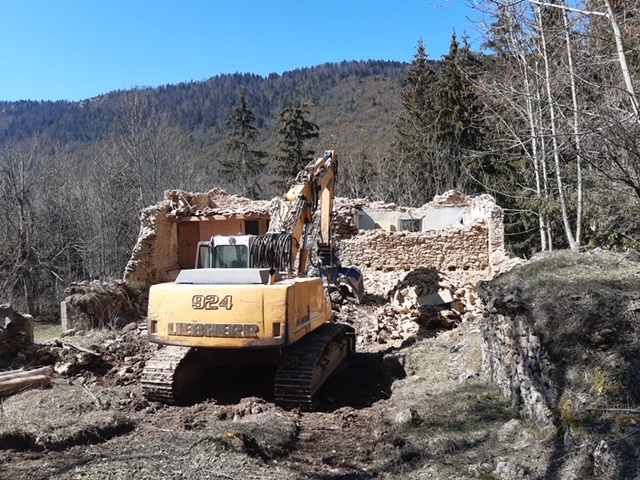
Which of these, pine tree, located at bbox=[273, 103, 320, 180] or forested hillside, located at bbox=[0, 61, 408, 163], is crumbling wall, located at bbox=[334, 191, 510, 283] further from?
forested hillside, located at bbox=[0, 61, 408, 163]

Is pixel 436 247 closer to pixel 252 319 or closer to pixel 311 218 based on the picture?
pixel 311 218

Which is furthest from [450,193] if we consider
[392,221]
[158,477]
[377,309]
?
[158,477]

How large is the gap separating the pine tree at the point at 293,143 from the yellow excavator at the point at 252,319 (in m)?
27.4

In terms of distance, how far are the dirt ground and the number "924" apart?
127 cm

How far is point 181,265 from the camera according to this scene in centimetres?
1889

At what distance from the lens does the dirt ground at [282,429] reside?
4312 mm

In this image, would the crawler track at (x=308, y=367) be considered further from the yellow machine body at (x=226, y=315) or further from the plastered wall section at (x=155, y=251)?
the plastered wall section at (x=155, y=251)

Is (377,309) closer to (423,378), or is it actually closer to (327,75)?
(423,378)

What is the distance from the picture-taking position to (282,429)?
554 centimetres

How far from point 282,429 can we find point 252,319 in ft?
4.08

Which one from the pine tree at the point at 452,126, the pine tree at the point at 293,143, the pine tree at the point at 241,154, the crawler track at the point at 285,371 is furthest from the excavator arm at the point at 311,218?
the pine tree at the point at 241,154

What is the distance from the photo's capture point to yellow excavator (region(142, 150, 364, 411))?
6113 millimetres

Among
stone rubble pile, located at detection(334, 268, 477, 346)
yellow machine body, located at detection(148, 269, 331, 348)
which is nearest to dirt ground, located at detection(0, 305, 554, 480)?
yellow machine body, located at detection(148, 269, 331, 348)

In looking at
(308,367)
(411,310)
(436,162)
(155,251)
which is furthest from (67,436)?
(436,162)
